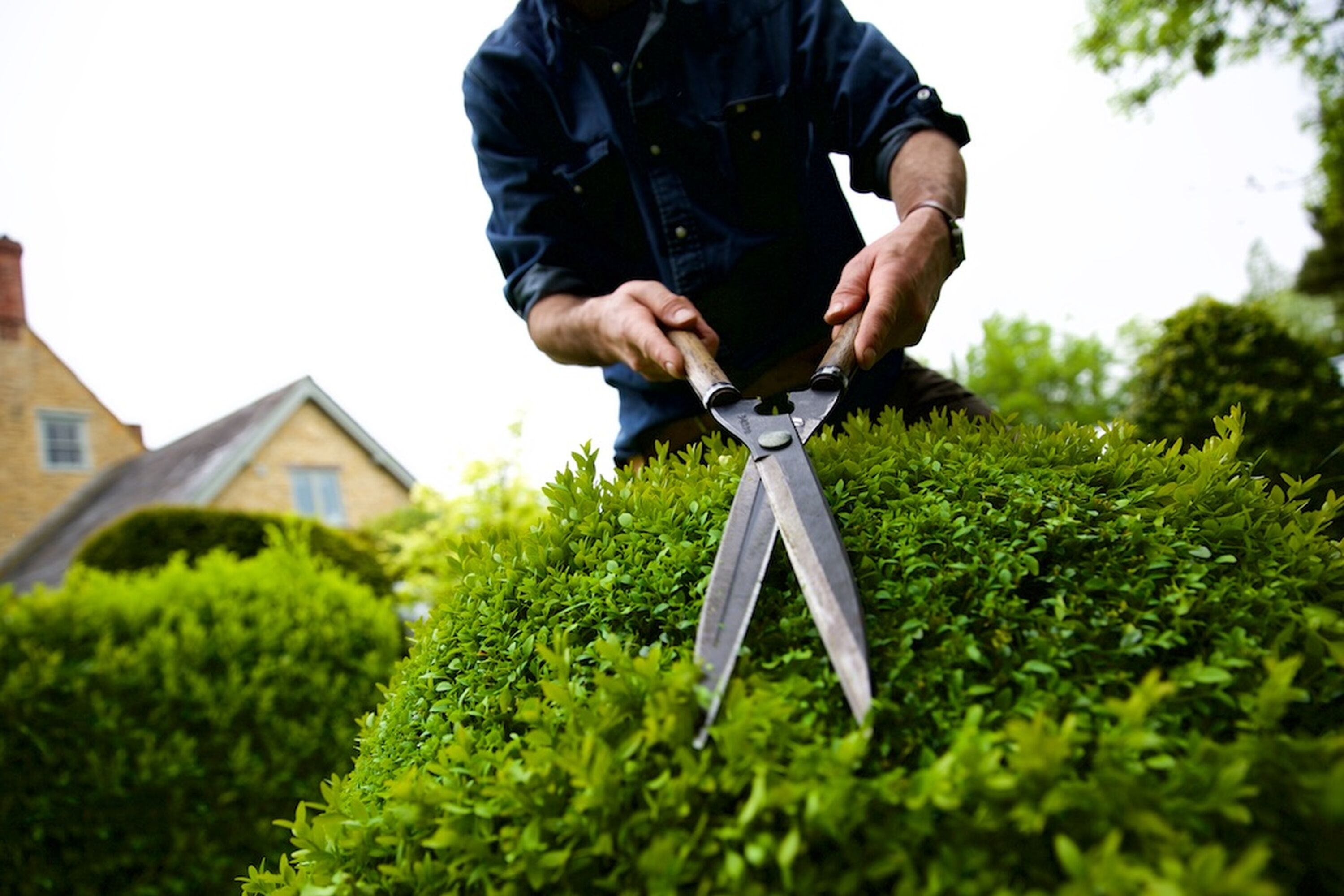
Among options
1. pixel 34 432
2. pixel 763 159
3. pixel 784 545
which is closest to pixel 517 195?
pixel 763 159

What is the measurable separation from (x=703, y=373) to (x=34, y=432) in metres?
9.33

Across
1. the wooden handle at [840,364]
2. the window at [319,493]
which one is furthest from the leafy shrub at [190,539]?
the wooden handle at [840,364]

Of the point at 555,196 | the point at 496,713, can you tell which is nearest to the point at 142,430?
the point at 555,196

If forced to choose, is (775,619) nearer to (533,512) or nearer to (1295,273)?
(533,512)

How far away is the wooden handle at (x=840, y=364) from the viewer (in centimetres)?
141

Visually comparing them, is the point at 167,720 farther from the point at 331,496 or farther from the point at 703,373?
the point at 331,496

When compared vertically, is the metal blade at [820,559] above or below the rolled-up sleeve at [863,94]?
below

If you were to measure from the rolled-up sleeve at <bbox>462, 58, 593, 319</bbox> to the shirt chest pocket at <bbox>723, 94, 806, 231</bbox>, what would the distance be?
501mm

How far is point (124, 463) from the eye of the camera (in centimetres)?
1307

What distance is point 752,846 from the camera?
80 centimetres

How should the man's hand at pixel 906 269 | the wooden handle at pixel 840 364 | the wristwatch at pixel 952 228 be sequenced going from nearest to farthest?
the wooden handle at pixel 840 364, the man's hand at pixel 906 269, the wristwatch at pixel 952 228

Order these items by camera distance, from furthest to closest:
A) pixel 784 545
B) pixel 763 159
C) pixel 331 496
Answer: pixel 331 496
pixel 763 159
pixel 784 545

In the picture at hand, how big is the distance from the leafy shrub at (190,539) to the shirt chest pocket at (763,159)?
9.38 metres

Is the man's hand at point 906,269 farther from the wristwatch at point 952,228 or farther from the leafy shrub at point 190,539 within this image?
the leafy shrub at point 190,539
